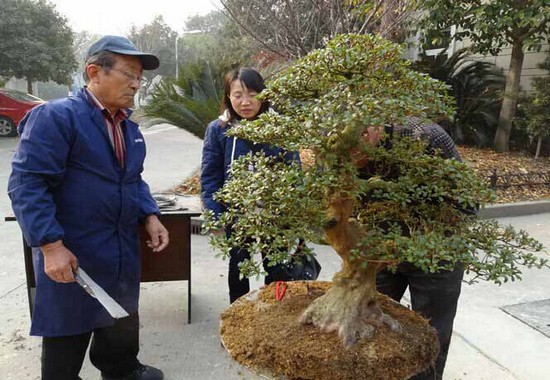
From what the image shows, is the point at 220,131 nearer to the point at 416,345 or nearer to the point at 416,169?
the point at 416,169

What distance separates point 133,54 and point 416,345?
4.78 feet

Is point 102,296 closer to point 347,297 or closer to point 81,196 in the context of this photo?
point 81,196

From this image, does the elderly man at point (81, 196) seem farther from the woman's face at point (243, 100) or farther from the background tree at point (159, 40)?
the background tree at point (159, 40)

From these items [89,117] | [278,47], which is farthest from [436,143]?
[278,47]

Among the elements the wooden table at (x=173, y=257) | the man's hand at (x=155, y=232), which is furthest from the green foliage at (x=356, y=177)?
the wooden table at (x=173, y=257)

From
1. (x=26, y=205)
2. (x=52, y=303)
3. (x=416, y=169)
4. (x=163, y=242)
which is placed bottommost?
(x=52, y=303)

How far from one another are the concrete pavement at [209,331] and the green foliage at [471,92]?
16.1ft

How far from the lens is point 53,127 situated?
1637 millimetres

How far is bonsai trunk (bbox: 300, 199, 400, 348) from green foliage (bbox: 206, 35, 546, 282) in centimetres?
1

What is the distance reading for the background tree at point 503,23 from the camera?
590 centimetres

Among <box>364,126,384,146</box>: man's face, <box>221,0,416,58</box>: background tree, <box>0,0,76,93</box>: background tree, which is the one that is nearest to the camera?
<box>364,126,384,146</box>: man's face

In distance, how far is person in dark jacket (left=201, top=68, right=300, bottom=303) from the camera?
7.70 feet

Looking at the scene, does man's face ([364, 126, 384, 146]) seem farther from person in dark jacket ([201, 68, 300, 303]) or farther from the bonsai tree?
person in dark jacket ([201, 68, 300, 303])

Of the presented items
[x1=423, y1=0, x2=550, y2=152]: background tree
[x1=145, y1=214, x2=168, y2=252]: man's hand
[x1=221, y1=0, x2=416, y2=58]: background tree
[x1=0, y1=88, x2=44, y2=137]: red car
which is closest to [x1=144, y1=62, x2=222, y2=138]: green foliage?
[x1=221, y1=0, x2=416, y2=58]: background tree
